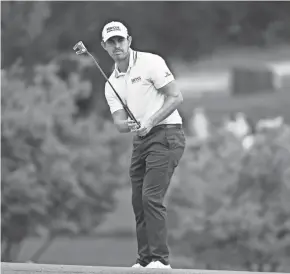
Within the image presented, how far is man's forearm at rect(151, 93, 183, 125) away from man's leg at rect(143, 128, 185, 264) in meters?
0.19

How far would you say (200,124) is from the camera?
17094 millimetres

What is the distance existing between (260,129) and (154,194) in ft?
33.4

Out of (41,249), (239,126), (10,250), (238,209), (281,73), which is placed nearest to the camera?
(238,209)

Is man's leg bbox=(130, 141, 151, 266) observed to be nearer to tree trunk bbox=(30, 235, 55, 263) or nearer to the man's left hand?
the man's left hand

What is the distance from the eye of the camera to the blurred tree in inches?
605

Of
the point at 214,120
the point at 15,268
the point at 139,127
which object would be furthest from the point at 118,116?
the point at 214,120

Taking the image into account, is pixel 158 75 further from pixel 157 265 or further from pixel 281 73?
pixel 281 73

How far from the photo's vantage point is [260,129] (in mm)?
16453

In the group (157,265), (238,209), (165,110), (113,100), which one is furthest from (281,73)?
(157,265)

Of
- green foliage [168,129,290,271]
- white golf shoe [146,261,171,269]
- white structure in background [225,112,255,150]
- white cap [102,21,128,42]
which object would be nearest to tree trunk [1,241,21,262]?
green foliage [168,129,290,271]

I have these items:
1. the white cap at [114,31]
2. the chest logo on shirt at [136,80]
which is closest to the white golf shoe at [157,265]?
the chest logo on shirt at [136,80]

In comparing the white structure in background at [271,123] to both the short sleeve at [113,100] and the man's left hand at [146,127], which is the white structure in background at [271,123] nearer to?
the short sleeve at [113,100]

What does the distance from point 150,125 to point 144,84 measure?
1.07 feet

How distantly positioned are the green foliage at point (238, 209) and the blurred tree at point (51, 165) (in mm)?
1743
